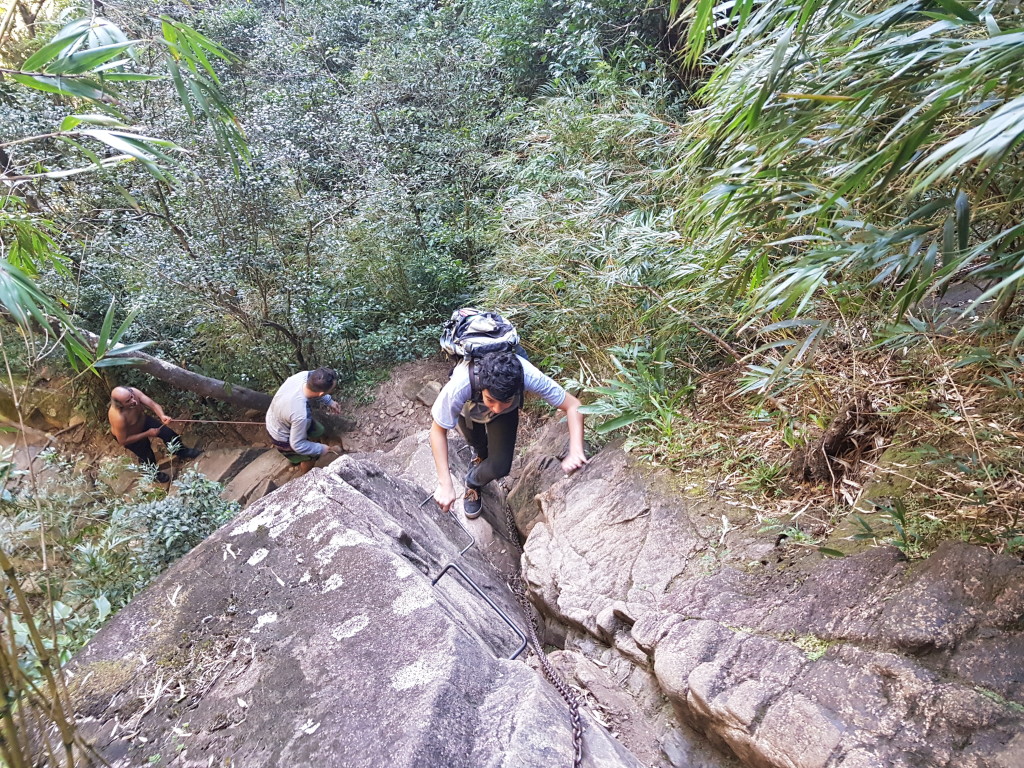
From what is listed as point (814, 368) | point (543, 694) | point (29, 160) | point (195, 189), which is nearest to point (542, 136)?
point (195, 189)

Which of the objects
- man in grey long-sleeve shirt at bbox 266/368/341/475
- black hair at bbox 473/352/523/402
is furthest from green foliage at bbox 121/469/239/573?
black hair at bbox 473/352/523/402

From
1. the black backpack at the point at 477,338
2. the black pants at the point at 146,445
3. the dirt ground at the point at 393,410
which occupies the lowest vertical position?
the dirt ground at the point at 393,410

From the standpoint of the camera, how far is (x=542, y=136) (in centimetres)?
625

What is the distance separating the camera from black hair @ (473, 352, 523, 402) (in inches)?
122

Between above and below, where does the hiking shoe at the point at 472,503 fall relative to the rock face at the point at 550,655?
below

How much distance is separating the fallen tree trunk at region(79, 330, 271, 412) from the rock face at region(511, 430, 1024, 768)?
520 centimetres

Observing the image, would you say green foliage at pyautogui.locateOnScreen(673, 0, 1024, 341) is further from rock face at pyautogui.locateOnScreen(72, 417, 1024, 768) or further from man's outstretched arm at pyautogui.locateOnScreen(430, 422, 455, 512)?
A: man's outstretched arm at pyautogui.locateOnScreen(430, 422, 455, 512)

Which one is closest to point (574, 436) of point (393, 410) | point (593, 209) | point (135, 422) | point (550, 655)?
point (550, 655)

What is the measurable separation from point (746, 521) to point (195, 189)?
6.06m

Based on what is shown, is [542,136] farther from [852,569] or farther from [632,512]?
[852,569]

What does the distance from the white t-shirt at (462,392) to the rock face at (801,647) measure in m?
1.00

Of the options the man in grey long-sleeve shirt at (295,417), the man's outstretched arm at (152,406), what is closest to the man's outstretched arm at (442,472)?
the man in grey long-sleeve shirt at (295,417)

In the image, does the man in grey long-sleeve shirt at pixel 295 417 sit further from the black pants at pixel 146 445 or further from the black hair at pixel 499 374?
the black hair at pixel 499 374

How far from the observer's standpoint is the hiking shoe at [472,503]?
424 cm
